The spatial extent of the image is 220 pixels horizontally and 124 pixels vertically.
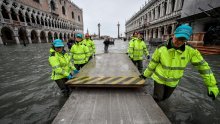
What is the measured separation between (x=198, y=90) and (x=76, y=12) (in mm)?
74250

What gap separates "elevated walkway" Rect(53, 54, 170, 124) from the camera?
1983mm

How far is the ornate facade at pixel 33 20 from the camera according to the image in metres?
24.8

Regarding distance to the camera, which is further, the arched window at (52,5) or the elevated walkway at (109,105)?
the arched window at (52,5)

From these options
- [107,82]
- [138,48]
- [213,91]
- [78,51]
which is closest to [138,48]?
[138,48]

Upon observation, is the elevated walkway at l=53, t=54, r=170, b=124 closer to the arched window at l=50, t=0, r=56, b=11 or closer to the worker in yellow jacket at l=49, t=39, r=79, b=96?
the worker in yellow jacket at l=49, t=39, r=79, b=96

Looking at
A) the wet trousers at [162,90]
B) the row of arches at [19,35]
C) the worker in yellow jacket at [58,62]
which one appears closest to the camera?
the wet trousers at [162,90]

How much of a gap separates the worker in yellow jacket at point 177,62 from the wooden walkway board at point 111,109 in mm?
613

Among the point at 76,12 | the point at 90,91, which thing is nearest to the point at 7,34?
the point at 90,91

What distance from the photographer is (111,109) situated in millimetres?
2268

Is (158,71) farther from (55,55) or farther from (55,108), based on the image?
(55,108)

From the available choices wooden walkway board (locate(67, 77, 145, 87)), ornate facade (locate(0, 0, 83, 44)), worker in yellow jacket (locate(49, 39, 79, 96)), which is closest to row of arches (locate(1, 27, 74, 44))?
ornate facade (locate(0, 0, 83, 44))

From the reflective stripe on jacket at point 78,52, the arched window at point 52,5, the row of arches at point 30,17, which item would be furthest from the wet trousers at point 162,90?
the arched window at point 52,5

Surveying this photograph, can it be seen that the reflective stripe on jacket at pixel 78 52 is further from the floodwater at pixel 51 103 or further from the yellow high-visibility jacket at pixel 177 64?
the yellow high-visibility jacket at pixel 177 64

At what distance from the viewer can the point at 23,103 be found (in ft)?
11.7
